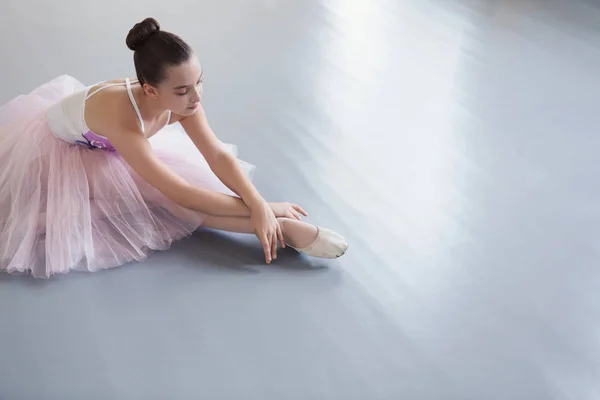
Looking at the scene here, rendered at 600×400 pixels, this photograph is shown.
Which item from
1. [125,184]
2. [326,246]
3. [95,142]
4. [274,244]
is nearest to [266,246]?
[274,244]

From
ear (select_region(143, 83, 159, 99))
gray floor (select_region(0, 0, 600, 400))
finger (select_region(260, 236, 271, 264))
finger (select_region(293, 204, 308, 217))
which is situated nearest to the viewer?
gray floor (select_region(0, 0, 600, 400))

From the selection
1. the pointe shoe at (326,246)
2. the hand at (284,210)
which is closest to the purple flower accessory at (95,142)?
the hand at (284,210)

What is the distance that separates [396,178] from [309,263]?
49cm

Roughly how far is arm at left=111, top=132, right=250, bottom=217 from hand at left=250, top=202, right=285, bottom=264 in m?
0.04

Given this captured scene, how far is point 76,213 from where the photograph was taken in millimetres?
1627

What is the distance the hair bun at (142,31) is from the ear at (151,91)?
0.09 metres

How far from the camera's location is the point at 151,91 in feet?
5.08

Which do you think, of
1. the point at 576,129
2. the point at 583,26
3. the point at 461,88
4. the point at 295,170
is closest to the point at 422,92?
the point at 461,88

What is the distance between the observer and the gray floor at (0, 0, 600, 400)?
140 centimetres

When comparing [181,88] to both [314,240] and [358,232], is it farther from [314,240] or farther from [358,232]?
[358,232]

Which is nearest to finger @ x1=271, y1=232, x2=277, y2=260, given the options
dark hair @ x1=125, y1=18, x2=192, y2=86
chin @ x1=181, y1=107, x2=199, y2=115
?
chin @ x1=181, y1=107, x2=199, y2=115

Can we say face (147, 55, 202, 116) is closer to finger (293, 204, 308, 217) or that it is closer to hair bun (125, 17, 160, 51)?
hair bun (125, 17, 160, 51)

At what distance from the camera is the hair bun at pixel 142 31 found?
4.83 feet

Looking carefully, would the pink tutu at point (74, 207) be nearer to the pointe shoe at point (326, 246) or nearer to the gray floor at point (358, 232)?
the gray floor at point (358, 232)
